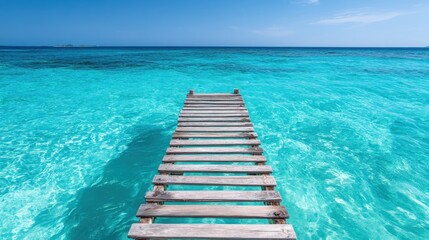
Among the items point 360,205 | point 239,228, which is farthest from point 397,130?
point 239,228

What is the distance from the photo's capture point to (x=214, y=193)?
15.0ft

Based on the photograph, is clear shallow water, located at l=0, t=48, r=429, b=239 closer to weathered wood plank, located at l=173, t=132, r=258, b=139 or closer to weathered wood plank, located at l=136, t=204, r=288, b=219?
weathered wood plank, located at l=173, t=132, r=258, b=139

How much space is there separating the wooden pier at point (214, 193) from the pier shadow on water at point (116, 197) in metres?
1.79

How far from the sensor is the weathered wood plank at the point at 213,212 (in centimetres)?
404

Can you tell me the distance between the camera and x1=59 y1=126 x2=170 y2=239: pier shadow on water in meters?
5.77

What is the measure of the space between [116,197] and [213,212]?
4.06 m

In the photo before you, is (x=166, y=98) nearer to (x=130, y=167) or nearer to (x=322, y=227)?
(x=130, y=167)

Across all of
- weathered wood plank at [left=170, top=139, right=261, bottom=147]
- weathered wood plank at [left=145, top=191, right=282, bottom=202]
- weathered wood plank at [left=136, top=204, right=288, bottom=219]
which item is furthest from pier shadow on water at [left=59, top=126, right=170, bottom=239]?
weathered wood plank at [left=136, top=204, right=288, bottom=219]

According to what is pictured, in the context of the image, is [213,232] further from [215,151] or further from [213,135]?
[213,135]

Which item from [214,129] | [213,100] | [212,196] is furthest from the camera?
[213,100]

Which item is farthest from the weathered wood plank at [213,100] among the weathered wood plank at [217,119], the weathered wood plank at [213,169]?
the weathered wood plank at [213,169]

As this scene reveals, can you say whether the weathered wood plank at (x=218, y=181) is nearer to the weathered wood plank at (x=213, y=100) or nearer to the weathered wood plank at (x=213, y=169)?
the weathered wood plank at (x=213, y=169)

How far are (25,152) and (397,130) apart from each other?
58.6ft

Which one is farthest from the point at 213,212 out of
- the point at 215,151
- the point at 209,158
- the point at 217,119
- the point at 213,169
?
the point at 217,119
